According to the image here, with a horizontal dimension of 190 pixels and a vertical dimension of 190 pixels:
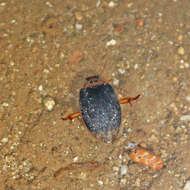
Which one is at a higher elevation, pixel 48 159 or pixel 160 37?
pixel 160 37

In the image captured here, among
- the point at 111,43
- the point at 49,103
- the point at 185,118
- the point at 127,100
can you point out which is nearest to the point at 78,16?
the point at 111,43

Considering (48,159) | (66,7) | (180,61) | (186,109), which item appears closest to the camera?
(48,159)

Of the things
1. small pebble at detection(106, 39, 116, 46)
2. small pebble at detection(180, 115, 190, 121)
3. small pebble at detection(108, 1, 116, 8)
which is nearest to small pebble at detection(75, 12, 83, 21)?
small pebble at detection(108, 1, 116, 8)

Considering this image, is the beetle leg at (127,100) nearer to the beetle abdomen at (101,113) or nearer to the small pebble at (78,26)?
the beetle abdomen at (101,113)

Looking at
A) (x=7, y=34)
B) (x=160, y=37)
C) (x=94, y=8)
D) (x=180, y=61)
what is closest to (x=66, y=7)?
(x=94, y=8)

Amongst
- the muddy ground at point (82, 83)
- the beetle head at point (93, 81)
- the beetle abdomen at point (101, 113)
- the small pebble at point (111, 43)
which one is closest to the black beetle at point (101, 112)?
the beetle abdomen at point (101, 113)

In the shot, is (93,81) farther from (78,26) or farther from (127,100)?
(78,26)

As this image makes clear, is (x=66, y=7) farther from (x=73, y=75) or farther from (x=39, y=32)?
(x=73, y=75)
